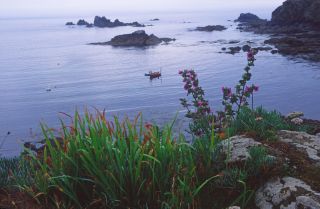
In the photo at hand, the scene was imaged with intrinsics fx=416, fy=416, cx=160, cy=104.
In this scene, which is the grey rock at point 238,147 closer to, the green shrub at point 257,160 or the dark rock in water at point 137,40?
the green shrub at point 257,160

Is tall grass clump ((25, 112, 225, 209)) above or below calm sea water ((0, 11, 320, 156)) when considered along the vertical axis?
above

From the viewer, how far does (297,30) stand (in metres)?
63.2

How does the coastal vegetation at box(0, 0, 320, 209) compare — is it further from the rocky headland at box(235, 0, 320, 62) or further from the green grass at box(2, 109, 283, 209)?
the rocky headland at box(235, 0, 320, 62)

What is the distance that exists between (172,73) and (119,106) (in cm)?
1391

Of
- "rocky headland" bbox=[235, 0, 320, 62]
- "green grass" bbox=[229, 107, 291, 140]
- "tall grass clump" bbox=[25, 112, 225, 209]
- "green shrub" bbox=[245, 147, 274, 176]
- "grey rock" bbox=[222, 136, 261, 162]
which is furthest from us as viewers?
"rocky headland" bbox=[235, 0, 320, 62]

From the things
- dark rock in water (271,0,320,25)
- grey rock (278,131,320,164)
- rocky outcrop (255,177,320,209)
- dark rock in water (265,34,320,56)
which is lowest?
dark rock in water (265,34,320,56)

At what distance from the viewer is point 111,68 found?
4547cm

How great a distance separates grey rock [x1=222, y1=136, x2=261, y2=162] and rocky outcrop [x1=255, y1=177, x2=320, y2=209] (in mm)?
540

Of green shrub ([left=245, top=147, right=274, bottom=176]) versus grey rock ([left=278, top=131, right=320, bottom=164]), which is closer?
green shrub ([left=245, top=147, right=274, bottom=176])

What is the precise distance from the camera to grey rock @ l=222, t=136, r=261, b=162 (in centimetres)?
540

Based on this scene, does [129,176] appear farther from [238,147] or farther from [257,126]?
[257,126]

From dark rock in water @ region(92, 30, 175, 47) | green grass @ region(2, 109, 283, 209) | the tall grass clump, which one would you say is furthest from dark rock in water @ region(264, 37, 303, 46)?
the tall grass clump

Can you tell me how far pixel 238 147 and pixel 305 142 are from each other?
1.13m

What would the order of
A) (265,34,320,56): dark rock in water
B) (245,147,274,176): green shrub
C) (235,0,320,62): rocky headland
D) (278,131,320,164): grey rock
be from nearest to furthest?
1. (245,147,274,176): green shrub
2. (278,131,320,164): grey rock
3. (265,34,320,56): dark rock in water
4. (235,0,320,62): rocky headland
